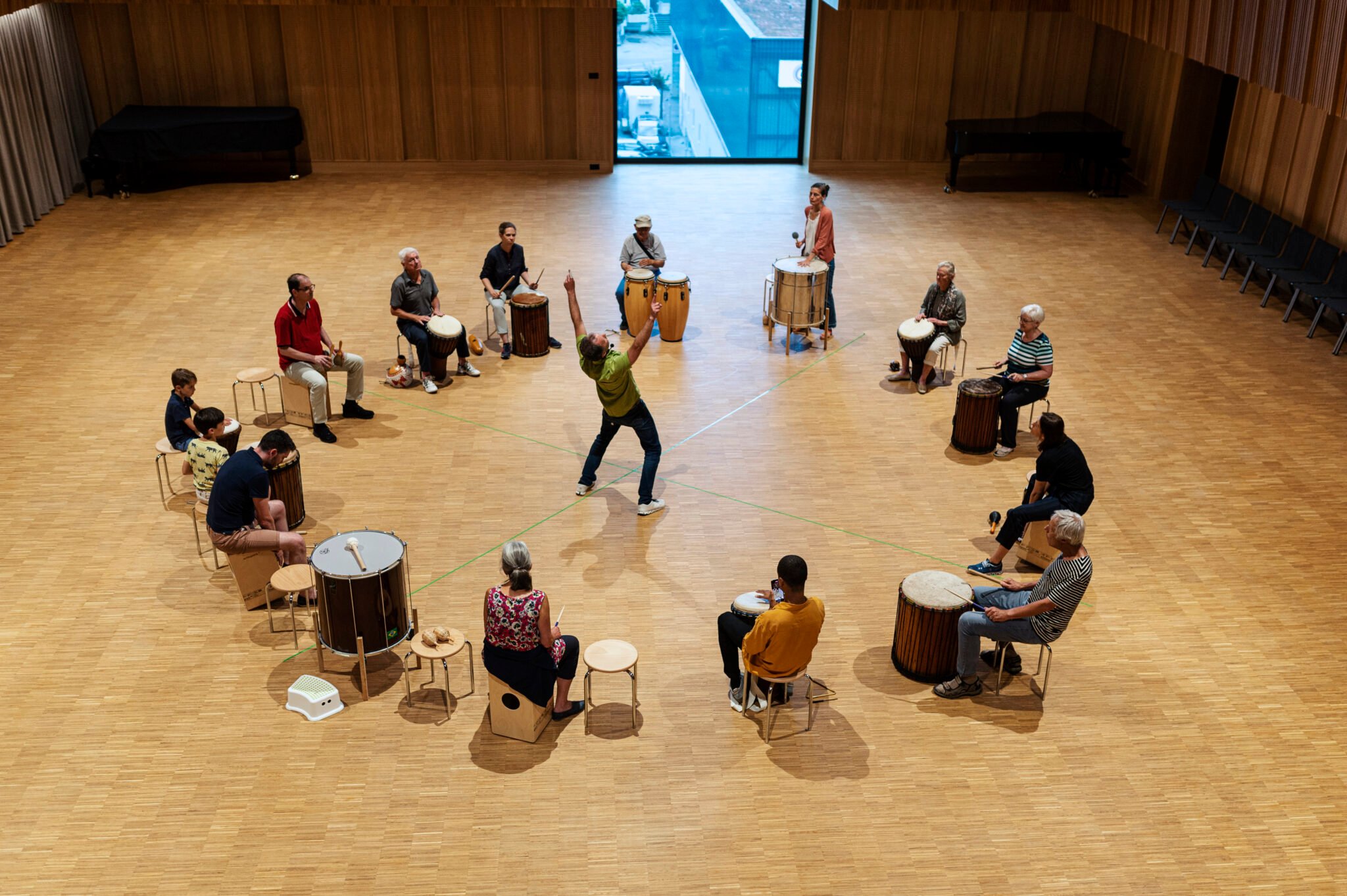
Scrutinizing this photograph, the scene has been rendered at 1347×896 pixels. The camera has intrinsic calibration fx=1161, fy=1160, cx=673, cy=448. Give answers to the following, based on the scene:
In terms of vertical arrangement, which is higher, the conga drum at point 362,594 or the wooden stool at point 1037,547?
the conga drum at point 362,594

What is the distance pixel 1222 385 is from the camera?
1037 centimetres

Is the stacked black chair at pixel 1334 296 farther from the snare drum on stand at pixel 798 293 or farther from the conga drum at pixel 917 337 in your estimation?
the snare drum on stand at pixel 798 293

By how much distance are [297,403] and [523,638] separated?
4.57m

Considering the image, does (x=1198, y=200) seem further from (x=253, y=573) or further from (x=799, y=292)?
(x=253, y=573)

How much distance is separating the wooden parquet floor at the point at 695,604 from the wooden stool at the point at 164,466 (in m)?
0.11

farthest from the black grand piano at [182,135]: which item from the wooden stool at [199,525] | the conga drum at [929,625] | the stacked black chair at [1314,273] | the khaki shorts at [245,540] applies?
the stacked black chair at [1314,273]

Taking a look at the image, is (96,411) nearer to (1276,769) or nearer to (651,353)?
(651,353)

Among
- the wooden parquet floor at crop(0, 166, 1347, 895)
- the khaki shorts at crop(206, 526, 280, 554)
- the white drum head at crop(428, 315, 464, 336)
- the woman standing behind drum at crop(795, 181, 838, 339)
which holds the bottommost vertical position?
the wooden parquet floor at crop(0, 166, 1347, 895)

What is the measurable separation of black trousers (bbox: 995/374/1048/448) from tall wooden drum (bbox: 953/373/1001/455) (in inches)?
2.1

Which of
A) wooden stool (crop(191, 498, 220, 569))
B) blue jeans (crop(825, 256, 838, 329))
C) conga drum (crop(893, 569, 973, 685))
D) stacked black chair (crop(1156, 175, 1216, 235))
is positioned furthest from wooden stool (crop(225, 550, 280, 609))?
stacked black chair (crop(1156, 175, 1216, 235))

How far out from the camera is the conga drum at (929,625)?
6.54 m

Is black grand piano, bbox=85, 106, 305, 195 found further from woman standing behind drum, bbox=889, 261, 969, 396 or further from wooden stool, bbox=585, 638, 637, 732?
wooden stool, bbox=585, 638, 637, 732

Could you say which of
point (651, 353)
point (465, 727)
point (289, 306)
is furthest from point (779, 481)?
point (289, 306)

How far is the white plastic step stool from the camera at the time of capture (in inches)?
251
